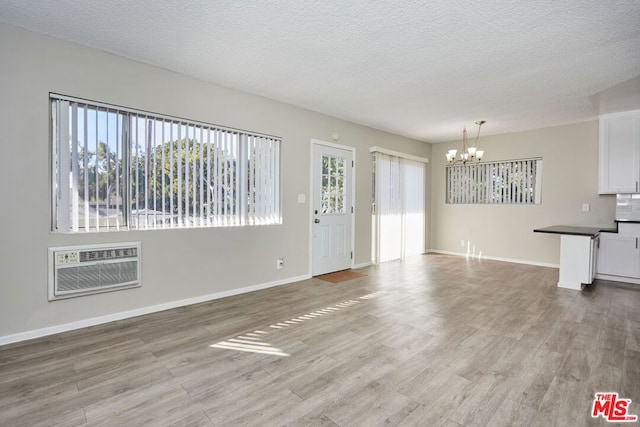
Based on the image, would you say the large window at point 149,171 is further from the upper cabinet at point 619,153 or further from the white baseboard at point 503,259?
the upper cabinet at point 619,153

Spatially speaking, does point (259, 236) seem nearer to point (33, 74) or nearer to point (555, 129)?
point (33, 74)

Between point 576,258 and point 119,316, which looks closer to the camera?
point 119,316

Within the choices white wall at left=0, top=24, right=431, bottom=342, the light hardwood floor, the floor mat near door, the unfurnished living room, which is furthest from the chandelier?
the floor mat near door

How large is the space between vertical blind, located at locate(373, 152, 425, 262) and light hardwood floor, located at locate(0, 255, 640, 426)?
261 cm

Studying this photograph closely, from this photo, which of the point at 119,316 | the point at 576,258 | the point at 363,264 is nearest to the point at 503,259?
the point at 576,258

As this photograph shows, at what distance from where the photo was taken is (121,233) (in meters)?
3.21

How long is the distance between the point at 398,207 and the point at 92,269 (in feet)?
17.7

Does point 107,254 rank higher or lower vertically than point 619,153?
lower

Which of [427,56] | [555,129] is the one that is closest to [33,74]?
[427,56]

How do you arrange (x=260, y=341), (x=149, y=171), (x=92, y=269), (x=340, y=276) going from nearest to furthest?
(x=260, y=341) → (x=92, y=269) → (x=149, y=171) → (x=340, y=276)

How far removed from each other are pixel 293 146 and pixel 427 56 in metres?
2.24

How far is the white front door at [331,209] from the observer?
16.8 feet

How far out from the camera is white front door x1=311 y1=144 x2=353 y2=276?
16.8ft

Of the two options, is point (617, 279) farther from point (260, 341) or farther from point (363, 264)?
point (260, 341)
